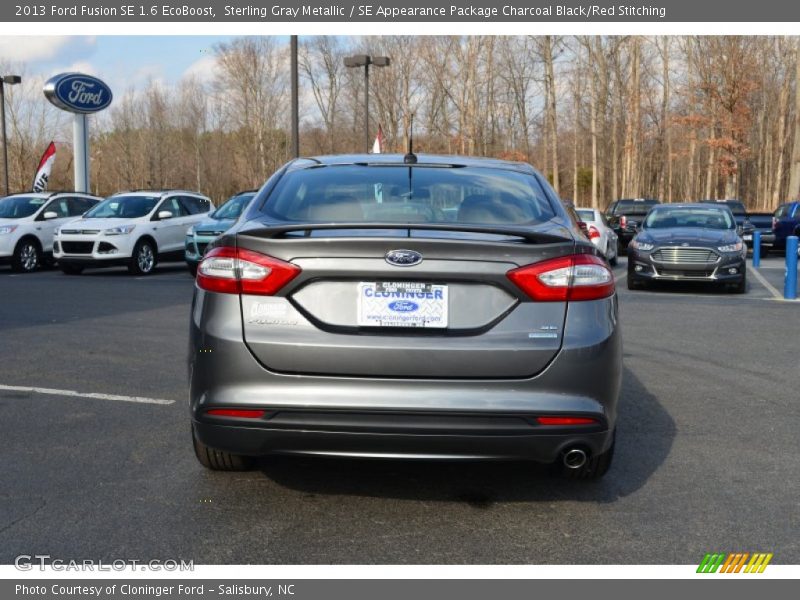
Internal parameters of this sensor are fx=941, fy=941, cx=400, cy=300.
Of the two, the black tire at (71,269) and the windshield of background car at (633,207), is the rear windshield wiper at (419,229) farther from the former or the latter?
the windshield of background car at (633,207)

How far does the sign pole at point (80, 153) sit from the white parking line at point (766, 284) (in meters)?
19.2

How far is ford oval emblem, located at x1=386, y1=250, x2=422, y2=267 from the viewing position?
3906 mm

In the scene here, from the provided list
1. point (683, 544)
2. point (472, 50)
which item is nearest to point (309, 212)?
point (683, 544)

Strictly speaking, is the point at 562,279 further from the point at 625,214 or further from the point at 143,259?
the point at 625,214

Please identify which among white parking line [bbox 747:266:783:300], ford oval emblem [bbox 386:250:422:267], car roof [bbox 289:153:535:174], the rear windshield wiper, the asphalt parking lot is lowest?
white parking line [bbox 747:266:783:300]

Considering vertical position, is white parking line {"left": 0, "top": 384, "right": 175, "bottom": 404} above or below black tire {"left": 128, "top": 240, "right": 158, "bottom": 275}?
below

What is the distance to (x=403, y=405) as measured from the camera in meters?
3.83

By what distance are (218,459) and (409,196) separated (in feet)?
5.35

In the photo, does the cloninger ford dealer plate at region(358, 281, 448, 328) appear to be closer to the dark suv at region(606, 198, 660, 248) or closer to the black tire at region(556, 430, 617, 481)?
the black tire at region(556, 430, 617, 481)

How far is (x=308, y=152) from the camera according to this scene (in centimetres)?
6341

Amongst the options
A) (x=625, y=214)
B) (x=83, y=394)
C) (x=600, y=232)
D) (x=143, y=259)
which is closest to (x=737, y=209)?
(x=625, y=214)

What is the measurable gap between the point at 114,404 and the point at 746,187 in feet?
239

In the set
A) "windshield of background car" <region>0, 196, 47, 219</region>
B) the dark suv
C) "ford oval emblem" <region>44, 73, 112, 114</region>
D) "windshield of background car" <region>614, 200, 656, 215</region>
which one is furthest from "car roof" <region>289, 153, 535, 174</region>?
"windshield of background car" <region>614, 200, 656, 215</region>

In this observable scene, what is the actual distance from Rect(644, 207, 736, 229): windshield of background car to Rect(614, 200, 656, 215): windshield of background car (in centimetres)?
1343
